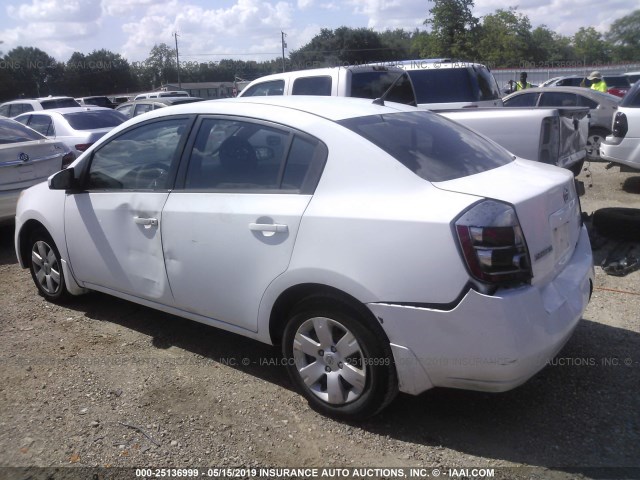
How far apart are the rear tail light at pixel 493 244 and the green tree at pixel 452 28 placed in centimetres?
2467

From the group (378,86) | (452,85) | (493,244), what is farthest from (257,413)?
(452,85)

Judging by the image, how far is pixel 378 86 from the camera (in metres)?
8.05

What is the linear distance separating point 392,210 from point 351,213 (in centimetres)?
22

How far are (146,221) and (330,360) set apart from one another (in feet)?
5.17

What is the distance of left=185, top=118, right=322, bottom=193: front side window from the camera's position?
328 cm

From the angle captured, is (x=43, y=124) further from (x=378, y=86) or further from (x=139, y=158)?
(x=139, y=158)

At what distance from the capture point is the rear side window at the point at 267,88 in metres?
8.50

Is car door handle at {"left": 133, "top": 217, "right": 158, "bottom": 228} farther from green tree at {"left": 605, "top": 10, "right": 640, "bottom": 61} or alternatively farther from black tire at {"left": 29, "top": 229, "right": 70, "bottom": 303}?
green tree at {"left": 605, "top": 10, "right": 640, "bottom": 61}

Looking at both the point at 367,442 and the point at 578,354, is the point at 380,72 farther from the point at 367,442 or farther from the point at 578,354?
the point at 367,442

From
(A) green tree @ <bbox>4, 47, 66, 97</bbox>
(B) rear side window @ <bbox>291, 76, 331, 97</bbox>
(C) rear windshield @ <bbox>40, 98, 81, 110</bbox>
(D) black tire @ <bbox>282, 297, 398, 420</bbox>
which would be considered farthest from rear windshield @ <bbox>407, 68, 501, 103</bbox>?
(A) green tree @ <bbox>4, 47, 66, 97</bbox>

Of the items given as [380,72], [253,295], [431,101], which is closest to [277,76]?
[380,72]

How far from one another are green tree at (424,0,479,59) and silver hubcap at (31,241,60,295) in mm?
23469

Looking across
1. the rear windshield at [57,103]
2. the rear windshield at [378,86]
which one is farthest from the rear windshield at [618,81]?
the rear windshield at [57,103]

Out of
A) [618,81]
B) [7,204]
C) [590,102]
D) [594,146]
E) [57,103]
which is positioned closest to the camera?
[7,204]
